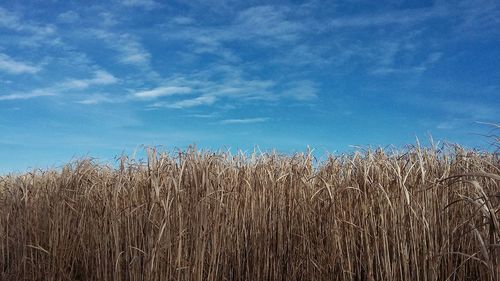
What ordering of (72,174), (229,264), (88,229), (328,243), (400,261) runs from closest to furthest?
(400,261), (328,243), (229,264), (88,229), (72,174)

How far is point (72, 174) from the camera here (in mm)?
4559

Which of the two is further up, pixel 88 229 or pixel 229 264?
pixel 88 229

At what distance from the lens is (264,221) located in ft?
12.6

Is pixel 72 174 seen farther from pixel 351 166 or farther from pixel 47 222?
pixel 351 166

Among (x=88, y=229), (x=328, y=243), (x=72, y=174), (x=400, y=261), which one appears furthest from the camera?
(x=72, y=174)

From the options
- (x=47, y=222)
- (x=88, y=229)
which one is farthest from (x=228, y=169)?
(x=47, y=222)

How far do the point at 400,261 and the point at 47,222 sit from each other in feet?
11.4

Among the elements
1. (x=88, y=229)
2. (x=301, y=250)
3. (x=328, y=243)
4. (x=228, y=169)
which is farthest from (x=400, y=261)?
(x=88, y=229)

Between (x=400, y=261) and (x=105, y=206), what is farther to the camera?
(x=105, y=206)

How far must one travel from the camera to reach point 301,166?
14.3ft

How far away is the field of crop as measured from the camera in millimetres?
3086

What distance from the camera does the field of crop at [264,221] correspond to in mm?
3086

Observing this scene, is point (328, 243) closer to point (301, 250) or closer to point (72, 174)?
point (301, 250)

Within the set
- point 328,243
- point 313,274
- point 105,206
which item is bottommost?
point 313,274
